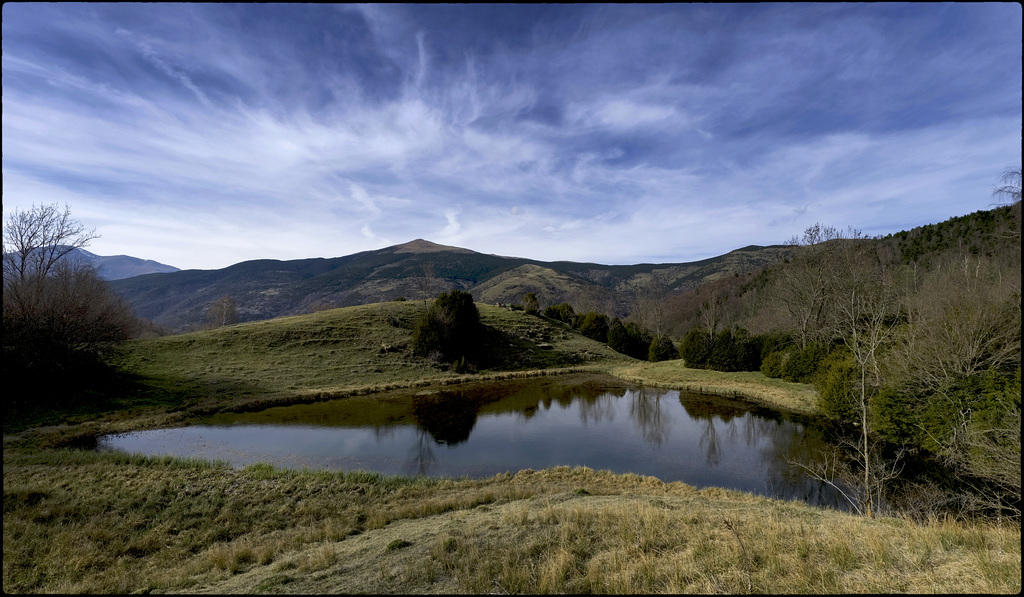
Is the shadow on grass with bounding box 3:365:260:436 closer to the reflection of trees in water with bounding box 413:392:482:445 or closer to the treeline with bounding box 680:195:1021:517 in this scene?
the reflection of trees in water with bounding box 413:392:482:445

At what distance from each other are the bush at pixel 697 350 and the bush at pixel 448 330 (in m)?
22.3

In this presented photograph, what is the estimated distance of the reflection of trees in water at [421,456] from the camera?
16297 mm

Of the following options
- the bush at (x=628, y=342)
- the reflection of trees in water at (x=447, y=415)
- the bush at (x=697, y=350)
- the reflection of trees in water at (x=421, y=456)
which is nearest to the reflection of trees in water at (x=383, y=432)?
the reflection of trees in water at (x=421, y=456)

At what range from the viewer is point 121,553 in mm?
8820

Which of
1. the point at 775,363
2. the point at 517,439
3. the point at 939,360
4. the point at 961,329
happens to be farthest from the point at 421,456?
the point at 775,363

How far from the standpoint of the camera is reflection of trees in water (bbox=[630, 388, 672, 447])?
21.4 m

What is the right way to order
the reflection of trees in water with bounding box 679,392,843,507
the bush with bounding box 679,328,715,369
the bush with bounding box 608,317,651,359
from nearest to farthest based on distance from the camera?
the reflection of trees in water with bounding box 679,392,843,507 → the bush with bounding box 679,328,715,369 → the bush with bounding box 608,317,651,359

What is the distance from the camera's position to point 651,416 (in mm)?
25672

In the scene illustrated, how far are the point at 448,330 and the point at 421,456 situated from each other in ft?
83.3

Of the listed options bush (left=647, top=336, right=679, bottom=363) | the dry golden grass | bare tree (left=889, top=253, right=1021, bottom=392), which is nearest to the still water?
the dry golden grass

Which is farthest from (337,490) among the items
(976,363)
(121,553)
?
(976,363)

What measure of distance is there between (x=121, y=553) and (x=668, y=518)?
1162 cm

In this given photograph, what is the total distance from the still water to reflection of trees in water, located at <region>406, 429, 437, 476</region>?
0.05 metres

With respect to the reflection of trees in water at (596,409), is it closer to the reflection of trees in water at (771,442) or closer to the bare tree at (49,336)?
the reflection of trees in water at (771,442)
